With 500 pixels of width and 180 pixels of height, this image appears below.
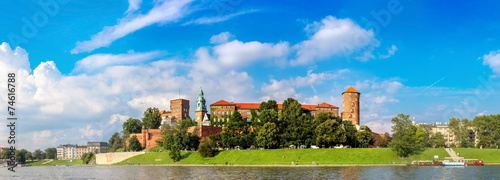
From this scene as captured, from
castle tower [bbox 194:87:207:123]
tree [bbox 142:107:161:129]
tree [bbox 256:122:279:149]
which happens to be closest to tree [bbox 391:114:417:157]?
tree [bbox 256:122:279:149]

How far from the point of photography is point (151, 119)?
13325 cm

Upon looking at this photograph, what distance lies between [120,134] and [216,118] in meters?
33.3

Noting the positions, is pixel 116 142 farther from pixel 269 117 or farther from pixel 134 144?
pixel 269 117

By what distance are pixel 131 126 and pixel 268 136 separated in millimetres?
57987

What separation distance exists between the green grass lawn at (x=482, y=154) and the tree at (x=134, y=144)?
79461 millimetres

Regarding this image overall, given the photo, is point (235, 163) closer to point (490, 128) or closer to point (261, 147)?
point (261, 147)

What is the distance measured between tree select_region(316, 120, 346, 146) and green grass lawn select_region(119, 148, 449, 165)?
3.26 metres

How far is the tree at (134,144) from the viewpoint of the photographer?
117125mm

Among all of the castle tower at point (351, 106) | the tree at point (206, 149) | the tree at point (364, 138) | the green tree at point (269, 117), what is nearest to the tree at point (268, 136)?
the green tree at point (269, 117)

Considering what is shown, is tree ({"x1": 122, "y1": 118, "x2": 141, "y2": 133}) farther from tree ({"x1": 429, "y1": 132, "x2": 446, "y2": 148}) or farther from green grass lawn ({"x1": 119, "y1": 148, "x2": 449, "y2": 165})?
tree ({"x1": 429, "y1": 132, "x2": 446, "y2": 148})

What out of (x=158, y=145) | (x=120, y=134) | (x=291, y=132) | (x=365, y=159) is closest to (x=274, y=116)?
(x=291, y=132)

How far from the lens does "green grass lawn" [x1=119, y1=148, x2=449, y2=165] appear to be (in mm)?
83938

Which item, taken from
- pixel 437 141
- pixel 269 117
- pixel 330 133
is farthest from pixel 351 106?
pixel 269 117

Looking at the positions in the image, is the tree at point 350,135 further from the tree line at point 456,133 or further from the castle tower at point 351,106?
the castle tower at point 351,106
